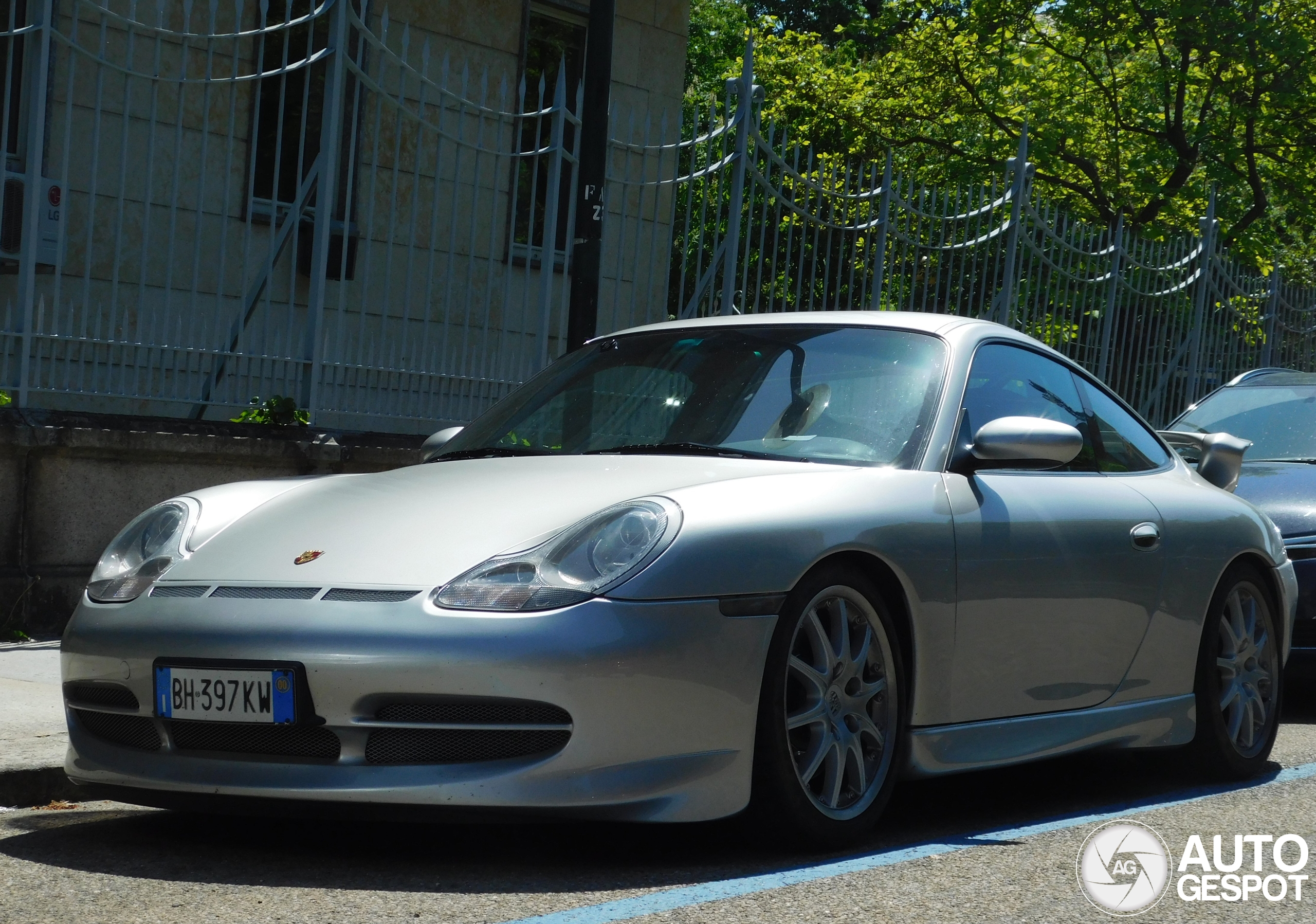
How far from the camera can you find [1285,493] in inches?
310

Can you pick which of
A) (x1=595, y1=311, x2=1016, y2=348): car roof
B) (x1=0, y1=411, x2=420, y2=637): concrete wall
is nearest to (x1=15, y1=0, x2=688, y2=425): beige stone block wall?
(x1=0, y1=411, x2=420, y2=637): concrete wall

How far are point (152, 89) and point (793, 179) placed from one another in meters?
4.19

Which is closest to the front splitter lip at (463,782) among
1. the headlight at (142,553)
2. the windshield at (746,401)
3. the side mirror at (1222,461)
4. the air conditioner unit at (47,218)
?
the headlight at (142,553)

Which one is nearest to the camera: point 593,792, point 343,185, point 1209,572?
point 593,792

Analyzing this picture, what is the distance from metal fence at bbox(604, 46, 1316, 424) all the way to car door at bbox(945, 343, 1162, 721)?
14.9 feet

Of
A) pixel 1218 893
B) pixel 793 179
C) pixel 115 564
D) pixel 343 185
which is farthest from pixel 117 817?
pixel 343 185

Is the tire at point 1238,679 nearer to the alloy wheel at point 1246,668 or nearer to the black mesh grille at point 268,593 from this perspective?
the alloy wheel at point 1246,668

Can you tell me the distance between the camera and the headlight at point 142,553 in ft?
14.1

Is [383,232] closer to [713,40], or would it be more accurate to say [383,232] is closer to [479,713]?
[479,713]

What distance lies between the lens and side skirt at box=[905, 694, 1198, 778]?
4.53m

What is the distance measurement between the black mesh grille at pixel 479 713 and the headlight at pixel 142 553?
0.84m

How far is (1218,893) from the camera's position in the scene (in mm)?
4008

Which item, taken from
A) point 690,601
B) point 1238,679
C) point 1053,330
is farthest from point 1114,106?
point 690,601

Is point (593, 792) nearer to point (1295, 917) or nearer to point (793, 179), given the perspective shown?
point (1295, 917)
